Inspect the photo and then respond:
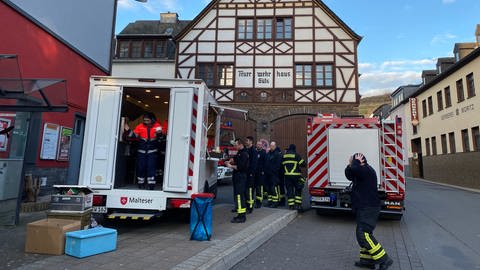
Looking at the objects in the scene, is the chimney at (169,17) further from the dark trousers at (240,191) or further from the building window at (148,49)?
the dark trousers at (240,191)

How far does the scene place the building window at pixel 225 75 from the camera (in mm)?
22178

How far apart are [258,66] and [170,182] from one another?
16.7 m

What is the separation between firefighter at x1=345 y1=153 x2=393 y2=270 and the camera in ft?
16.2

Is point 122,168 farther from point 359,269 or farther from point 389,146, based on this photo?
point 389,146

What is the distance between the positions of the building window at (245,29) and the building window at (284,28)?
1.75 m

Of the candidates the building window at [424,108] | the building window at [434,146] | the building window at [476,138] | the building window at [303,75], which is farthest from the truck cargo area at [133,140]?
the building window at [424,108]

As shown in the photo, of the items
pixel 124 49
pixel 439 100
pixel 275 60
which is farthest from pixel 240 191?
pixel 439 100

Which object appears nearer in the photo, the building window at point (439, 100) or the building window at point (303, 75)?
the building window at point (303, 75)

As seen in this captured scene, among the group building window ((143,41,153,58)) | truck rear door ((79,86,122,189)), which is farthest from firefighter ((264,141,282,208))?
building window ((143,41,153,58))

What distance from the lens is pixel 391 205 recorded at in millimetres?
8172

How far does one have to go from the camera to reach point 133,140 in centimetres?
721

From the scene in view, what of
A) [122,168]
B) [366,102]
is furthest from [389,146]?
[366,102]

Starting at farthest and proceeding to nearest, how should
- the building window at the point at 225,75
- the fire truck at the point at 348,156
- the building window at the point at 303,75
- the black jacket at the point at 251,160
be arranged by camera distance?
the building window at the point at 225,75 → the building window at the point at 303,75 → the fire truck at the point at 348,156 → the black jacket at the point at 251,160

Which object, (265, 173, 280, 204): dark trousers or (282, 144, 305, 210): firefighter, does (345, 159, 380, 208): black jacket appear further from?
(265, 173, 280, 204): dark trousers
